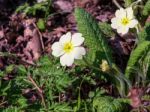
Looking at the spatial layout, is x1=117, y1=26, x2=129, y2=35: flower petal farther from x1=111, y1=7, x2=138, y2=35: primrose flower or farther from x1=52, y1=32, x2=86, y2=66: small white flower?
x1=52, y1=32, x2=86, y2=66: small white flower

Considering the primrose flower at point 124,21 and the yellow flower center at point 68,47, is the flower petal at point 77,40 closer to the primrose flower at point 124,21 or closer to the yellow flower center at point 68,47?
the yellow flower center at point 68,47

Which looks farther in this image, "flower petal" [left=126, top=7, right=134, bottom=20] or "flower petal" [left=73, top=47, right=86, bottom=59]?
"flower petal" [left=126, top=7, right=134, bottom=20]

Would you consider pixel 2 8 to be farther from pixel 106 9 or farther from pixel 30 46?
pixel 106 9

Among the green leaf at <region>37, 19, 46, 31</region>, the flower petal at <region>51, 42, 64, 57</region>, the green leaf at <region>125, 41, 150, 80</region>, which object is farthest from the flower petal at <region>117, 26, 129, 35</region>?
the green leaf at <region>37, 19, 46, 31</region>

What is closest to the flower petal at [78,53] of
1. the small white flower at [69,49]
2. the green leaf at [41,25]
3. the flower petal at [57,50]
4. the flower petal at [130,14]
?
the small white flower at [69,49]

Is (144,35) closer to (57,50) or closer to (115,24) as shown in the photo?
(115,24)

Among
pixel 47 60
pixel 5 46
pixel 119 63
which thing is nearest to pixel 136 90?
pixel 119 63

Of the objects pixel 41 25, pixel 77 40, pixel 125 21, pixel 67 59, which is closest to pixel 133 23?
pixel 125 21
